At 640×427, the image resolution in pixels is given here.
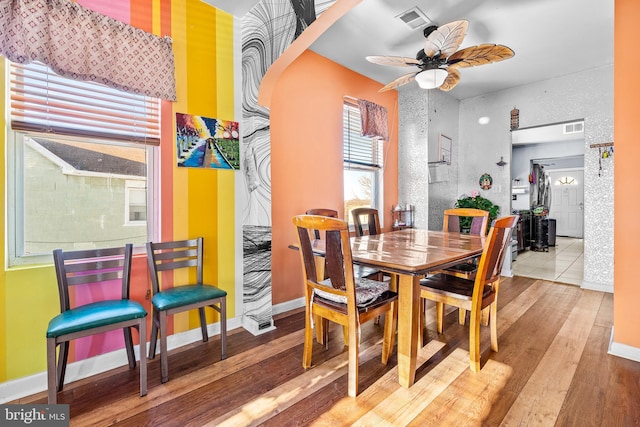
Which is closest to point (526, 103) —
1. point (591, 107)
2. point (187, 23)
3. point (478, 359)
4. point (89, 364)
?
point (591, 107)

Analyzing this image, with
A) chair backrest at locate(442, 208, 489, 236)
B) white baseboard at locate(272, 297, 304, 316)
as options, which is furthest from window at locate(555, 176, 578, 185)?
white baseboard at locate(272, 297, 304, 316)

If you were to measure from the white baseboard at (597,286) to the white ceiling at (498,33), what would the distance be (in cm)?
285

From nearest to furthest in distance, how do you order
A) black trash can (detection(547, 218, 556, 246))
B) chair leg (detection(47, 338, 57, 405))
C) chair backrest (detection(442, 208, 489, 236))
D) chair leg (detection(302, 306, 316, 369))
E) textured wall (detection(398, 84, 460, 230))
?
chair leg (detection(47, 338, 57, 405)) < chair leg (detection(302, 306, 316, 369)) < chair backrest (detection(442, 208, 489, 236)) < textured wall (detection(398, 84, 460, 230)) < black trash can (detection(547, 218, 556, 246))

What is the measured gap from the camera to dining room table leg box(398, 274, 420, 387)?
1812 mm

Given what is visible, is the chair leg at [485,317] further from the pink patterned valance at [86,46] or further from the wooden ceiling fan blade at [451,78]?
the pink patterned valance at [86,46]

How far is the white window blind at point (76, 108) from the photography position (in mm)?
1892

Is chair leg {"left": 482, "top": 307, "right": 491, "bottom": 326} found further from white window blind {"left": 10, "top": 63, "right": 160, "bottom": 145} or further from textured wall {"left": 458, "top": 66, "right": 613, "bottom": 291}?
white window blind {"left": 10, "top": 63, "right": 160, "bottom": 145}

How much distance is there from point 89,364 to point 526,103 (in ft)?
19.8

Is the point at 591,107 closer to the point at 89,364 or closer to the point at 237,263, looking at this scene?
the point at 237,263

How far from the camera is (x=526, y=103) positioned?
4.55 metres

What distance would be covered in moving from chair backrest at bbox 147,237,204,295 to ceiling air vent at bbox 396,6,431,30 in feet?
9.12

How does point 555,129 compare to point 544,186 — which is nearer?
point 555,129

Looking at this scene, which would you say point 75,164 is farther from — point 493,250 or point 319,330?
point 493,250

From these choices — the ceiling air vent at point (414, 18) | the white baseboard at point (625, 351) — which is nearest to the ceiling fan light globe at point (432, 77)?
the ceiling air vent at point (414, 18)
